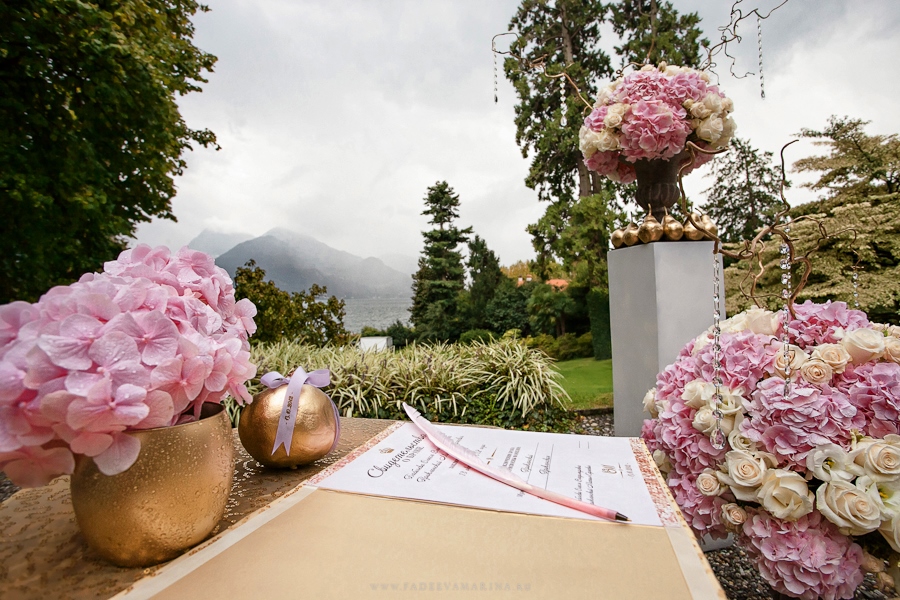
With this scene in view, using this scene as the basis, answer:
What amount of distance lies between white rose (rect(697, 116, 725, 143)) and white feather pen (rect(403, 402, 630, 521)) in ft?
5.79

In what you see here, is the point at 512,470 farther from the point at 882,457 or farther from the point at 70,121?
the point at 70,121

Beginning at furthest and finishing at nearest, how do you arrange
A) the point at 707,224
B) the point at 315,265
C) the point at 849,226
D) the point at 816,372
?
the point at 315,265 → the point at 849,226 → the point at 707,224 → the point at 816,372

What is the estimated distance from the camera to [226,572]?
42cm

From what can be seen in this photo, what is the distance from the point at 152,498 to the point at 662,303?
1870 mm

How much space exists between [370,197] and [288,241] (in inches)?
268

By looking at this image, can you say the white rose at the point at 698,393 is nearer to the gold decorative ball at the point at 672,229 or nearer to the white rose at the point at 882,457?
the white rose at the point at 882,457

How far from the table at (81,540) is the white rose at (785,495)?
49 centimetres

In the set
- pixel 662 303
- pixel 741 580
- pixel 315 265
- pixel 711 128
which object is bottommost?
pixel 741 580

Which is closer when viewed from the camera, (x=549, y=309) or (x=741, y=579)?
(x=741, y=579)

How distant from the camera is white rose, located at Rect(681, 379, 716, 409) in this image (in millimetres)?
1004

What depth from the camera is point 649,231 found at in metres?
1.87

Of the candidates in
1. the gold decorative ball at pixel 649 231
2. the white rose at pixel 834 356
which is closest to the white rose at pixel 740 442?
the white rose at pixel 834 356

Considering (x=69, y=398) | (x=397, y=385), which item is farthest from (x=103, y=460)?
(x=397, y=385)

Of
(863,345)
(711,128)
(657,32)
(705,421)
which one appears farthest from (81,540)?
(657,32)
